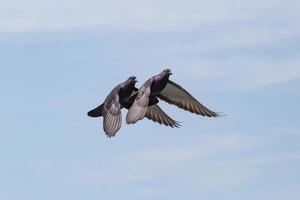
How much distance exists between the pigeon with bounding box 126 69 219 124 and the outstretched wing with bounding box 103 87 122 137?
0.88 m

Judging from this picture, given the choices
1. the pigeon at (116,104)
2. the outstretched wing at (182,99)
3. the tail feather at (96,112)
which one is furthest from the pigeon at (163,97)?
the tail feather at (96,112)

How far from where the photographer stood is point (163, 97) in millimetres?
41812

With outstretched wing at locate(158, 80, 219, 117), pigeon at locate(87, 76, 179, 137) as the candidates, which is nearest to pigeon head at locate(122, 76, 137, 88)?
pigeon at locate(87, 76, 179, 137)

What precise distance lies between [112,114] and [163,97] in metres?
6.99

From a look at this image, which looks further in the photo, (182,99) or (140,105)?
(182,99)

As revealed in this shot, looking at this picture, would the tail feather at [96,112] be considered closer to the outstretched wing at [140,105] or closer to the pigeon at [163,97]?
the pigeon at [163,97]

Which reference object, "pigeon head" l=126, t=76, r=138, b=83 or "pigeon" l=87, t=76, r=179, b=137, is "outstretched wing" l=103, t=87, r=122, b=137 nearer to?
"pigeon" l=87, t=76, r=179, b=137

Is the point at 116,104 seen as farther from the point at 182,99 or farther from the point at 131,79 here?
the point at 182,99

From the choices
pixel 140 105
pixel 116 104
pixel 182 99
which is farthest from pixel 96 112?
pixel 182 99

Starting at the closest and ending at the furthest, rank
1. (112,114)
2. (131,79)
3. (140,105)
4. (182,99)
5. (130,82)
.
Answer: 1. (140,105)
2. (112,114)
3. (130,82)
4. (131,79)
5. (182,99)

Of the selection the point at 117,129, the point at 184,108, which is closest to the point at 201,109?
the point at 184,108

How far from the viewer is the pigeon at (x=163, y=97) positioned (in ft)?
112

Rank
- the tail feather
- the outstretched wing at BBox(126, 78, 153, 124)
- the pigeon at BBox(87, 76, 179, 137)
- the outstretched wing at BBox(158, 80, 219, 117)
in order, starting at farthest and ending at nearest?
1. the outstretched wing at BBox(158, 80, 219, 117)
2. the tail feather
3. the pigeon at BBox(87, 76, 179, 137)
4. the outstretched wing at BBox(126, 78, 153, 124)

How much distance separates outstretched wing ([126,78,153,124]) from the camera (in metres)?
33.6
